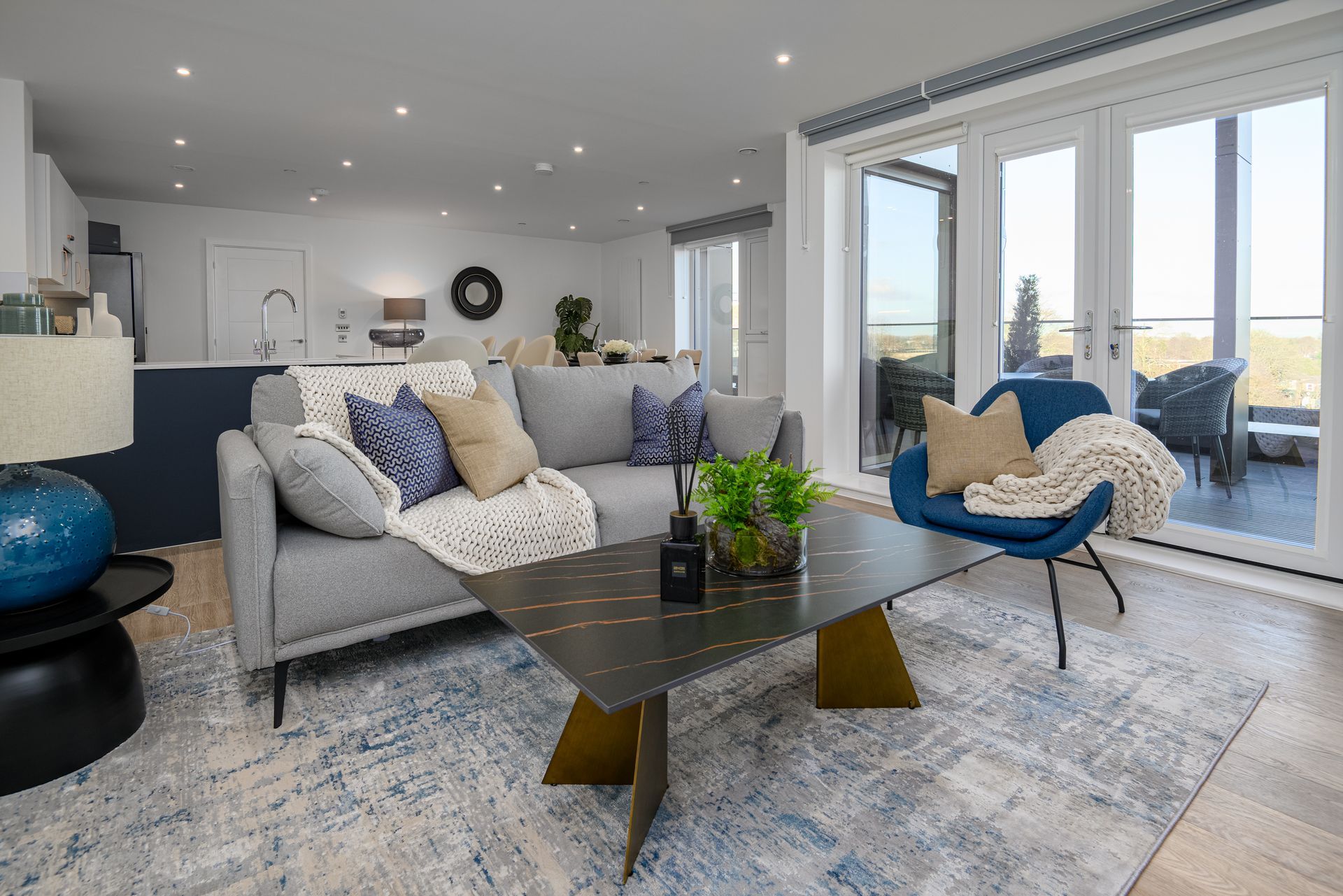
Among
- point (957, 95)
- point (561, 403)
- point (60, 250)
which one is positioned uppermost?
point (957, 95)

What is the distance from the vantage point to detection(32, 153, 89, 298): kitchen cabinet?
14.9 feet

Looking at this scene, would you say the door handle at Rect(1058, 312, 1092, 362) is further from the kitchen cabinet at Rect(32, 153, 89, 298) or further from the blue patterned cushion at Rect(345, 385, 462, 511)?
the kitchen cabinet at Rect(32, 153, 89, 298)

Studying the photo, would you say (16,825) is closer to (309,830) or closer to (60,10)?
(309,830)

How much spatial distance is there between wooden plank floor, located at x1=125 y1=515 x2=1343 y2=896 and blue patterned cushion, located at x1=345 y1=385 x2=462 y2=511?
0.94m

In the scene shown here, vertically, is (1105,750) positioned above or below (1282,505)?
below

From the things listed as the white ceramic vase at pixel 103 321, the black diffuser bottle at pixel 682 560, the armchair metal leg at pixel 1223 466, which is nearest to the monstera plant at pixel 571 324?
the white ceramic vase at pixel 103 321

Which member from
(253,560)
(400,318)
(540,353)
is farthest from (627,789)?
(400,318)

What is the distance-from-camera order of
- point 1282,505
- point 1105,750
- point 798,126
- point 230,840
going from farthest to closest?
point 798,126, point 1282,505, point 1105,750, point 230,840

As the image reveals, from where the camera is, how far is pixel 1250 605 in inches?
109

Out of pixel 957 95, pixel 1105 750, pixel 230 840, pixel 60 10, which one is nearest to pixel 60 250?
pixel 60 10

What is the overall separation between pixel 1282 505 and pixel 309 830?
3.78 meters

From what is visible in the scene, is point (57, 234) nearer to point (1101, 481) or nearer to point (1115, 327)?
point (1101, 481)

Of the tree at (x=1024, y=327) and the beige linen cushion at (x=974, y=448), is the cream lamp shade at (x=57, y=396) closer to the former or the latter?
the beige linen cushion at (x=974, y=448)

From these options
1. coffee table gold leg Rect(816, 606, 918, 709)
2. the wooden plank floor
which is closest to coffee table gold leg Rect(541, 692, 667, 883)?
coffee table gold leg Rect(816, 606, 918, 709)
